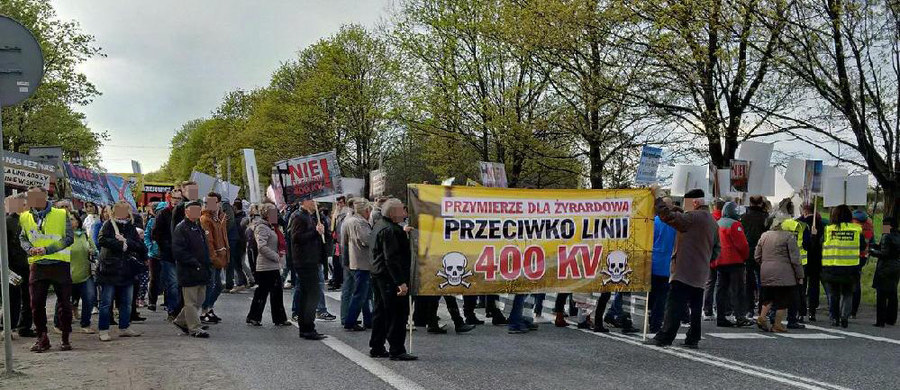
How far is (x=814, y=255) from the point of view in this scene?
13.9 metres

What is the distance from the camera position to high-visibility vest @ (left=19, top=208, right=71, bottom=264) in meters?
9.34

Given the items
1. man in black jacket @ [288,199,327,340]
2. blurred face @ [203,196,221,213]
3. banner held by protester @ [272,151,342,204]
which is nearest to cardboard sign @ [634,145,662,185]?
banner held by protester @ [272,151,342,204]

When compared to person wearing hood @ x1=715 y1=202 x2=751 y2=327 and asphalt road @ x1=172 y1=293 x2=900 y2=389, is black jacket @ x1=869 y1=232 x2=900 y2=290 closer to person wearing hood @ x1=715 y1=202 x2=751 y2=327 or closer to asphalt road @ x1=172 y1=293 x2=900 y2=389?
asphalt road @ x1=172 y1=293 x2=900 y2=389

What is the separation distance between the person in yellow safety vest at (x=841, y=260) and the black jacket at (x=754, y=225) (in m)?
0.95

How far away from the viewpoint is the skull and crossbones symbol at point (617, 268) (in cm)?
1023

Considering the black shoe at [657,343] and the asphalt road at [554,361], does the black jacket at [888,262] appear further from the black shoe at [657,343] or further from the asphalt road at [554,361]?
the black shoe at [657,343]

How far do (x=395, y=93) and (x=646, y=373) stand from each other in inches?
1325

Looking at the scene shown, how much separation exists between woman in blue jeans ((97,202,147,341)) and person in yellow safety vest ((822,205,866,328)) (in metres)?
10.1

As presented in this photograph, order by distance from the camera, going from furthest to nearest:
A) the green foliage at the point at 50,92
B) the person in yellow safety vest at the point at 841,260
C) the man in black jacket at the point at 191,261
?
the green foliage at the point at 50,92 < the person in yellow safety vest at the point at 841,260 < the man in black jacket at the point at 191,261

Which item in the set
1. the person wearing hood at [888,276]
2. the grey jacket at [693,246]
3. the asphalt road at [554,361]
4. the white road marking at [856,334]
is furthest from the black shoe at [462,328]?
the person wearing hood at [888,276]

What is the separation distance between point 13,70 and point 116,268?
3426 mm

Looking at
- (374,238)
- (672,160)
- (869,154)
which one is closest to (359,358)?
(374,238)

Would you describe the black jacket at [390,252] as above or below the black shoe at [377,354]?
above

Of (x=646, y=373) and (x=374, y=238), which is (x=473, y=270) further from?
(x=646, y=373)
